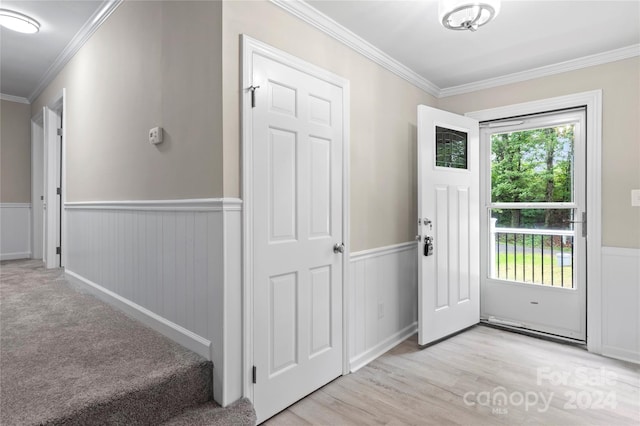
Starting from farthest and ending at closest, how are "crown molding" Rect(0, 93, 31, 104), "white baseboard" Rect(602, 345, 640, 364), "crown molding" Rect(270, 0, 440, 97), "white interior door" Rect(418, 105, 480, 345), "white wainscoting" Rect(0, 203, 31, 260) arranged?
"white wainscoting" Rect(0, 203, 31, 260)
"crown molding" Rect(0, 93, 31, 104)
"white interior door" Rect(418, 105, 480, 345)
"white baseboard" Rect(602, 345, 640, 364)
"crown molding" Rect(270, 0, 440, 97)

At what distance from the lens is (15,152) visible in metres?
4.71

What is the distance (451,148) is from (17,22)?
143 inches

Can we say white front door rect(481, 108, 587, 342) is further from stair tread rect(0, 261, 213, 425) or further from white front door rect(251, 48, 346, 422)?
stair tread rect(0, 261, 213, 425)

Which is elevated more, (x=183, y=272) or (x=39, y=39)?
(x=39, y=39)

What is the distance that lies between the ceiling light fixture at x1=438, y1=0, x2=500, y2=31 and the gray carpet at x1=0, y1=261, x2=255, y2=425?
2293 mm

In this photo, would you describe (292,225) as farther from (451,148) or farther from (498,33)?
(498,33)

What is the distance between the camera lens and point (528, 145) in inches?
130

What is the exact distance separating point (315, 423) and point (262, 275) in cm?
86

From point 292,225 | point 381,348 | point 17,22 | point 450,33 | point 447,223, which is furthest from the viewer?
point 447,223

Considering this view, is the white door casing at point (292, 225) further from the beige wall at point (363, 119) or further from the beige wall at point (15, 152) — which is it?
the beige wall at point (15, 152)

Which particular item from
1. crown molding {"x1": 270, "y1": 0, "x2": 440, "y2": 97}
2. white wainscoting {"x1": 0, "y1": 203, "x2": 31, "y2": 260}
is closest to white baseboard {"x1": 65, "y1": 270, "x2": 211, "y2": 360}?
crown molding {"x1": 270, "y1": 0, "x2": 440, "y2": 97}

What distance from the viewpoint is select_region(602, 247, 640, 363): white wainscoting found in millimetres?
2678

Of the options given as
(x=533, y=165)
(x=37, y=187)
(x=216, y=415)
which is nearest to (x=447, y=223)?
(x=533, y=165)

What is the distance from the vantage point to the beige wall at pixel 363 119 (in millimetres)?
1762
